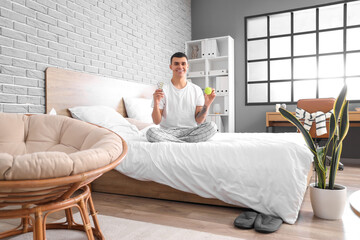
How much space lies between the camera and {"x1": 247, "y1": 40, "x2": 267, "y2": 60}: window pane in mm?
4664

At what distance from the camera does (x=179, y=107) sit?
231cm

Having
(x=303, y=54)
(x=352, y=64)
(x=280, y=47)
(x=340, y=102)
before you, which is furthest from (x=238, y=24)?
(x=340, y=102)

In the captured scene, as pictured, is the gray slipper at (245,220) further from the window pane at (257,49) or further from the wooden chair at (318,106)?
the window pane at (257,49)

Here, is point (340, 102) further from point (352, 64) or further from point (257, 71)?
point (257, 71)

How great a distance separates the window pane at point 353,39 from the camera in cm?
405

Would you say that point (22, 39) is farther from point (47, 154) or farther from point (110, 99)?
point (47, 154)

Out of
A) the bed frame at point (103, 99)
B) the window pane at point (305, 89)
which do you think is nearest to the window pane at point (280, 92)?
the window pane at point (305, 89)

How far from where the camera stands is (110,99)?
3.11 m

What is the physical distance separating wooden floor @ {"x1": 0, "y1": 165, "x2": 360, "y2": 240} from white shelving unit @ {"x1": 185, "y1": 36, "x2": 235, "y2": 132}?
2561 millimetres

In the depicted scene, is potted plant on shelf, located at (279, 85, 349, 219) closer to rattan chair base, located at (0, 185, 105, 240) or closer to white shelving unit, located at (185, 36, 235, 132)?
rattan chair base, located at (0, 185, 105, 240)

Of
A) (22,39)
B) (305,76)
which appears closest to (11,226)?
(22,39)

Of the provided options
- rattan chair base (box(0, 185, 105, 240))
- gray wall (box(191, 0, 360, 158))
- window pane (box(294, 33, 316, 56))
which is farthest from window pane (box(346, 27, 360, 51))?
rattan chair base (box(0, 185, 105, 240))

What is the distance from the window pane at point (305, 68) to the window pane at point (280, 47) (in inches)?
8.7

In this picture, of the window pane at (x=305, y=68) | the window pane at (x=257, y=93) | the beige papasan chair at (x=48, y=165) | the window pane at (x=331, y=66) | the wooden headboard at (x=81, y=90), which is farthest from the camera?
the window pane at (x=257, y=93)
